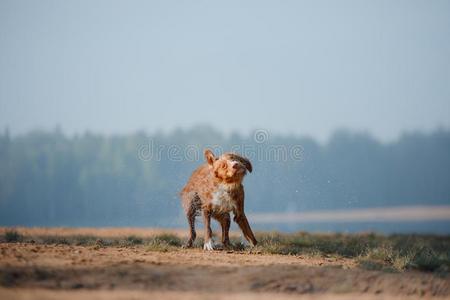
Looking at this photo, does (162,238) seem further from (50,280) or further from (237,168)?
(50,280)

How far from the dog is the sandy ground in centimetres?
145

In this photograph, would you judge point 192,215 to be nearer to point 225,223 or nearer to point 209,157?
point 225,223

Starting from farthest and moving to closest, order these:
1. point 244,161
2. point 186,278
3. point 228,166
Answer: point 244,161 → point 228,166 → point 186,278

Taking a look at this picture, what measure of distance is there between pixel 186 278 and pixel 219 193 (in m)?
3.89

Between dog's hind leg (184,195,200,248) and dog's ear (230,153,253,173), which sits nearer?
dog's ear (230,153,253,173)

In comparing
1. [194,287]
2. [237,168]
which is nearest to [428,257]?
[237,168]

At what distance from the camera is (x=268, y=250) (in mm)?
15445

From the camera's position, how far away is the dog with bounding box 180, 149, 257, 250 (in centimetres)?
1500

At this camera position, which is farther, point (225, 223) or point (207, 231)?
point (225, 223)

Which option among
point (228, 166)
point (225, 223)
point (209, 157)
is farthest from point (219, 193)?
point (225, 223)

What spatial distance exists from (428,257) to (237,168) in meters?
4.50

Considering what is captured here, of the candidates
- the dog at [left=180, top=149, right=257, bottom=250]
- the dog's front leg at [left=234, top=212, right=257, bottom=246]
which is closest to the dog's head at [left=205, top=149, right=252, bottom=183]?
the dog at [left=180, top=149, right=257, bottom=250]

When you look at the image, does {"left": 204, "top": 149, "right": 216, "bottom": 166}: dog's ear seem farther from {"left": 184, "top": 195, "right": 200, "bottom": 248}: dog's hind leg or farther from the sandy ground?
the sandy ground

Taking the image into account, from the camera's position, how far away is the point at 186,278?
1139cm
